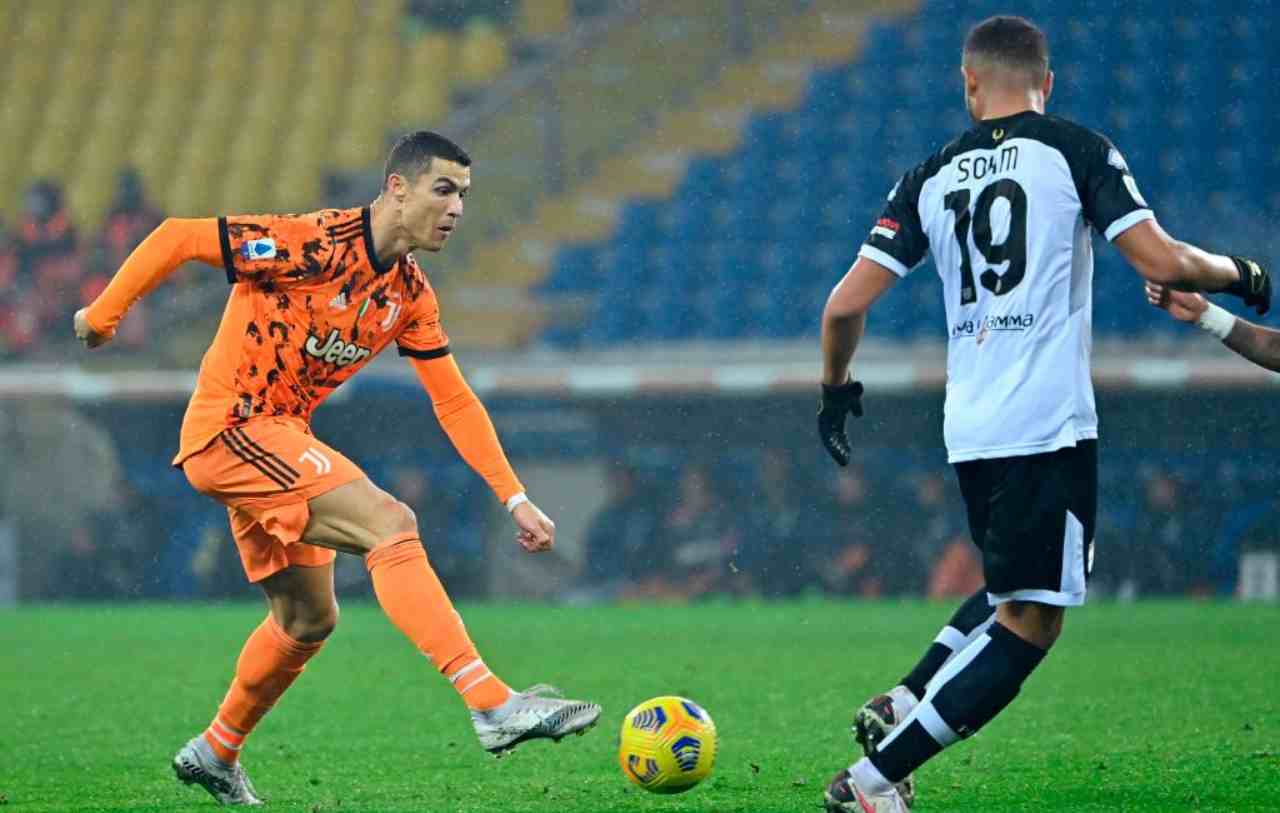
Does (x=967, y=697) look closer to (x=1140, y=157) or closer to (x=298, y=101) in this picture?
(x=1140, y=157)

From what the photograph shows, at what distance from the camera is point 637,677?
9094 mm

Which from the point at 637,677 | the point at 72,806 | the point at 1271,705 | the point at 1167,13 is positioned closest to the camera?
the point at 72,806

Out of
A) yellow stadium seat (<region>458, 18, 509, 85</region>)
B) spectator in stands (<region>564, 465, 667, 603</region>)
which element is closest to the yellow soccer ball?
spectator in stands (<region>564, 465, 667, 603</region>)

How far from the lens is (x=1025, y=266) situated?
4.64 m

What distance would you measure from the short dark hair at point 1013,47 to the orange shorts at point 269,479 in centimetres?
206

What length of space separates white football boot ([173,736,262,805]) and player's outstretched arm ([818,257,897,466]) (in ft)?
6.68

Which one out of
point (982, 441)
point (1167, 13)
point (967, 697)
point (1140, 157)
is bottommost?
point (967, 697)

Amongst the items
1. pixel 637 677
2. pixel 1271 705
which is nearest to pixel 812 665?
pixel 637 677

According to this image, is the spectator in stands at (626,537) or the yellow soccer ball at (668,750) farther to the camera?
the spectator in stands at (626,537)

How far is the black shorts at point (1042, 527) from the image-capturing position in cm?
455

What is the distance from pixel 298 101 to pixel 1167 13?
8960 mm

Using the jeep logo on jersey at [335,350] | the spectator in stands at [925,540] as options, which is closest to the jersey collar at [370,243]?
the jeep logo on jersey at [335,350]

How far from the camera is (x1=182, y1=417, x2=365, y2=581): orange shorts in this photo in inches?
209

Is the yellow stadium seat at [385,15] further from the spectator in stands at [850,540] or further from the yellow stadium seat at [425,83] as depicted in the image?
the spectator in stands at [850,540]
